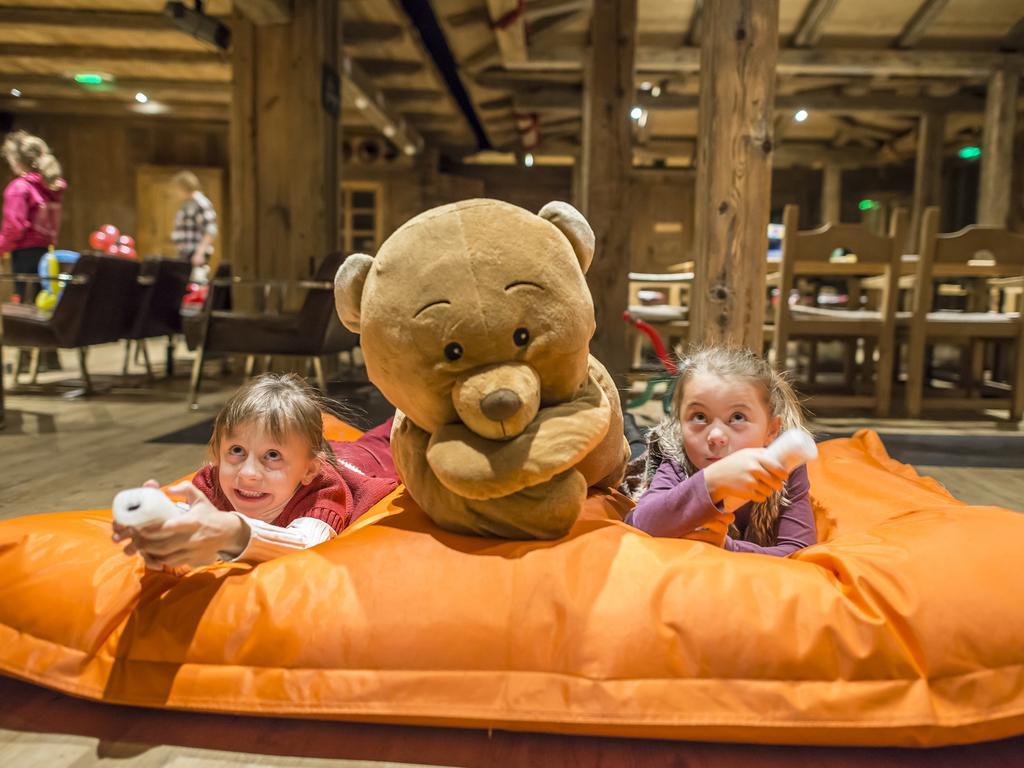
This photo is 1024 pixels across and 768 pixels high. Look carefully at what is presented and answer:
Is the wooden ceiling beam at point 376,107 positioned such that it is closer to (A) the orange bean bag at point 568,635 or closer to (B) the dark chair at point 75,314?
(B) the dark chair at point 75,314

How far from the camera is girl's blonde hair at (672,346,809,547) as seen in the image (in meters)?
1.31

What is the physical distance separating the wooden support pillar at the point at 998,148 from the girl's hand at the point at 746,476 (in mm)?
6671

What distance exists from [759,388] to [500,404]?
56cm

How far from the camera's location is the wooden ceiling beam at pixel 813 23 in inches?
249

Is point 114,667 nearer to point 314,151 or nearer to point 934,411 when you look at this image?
→ point 314,151

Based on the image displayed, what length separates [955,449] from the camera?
125 inches

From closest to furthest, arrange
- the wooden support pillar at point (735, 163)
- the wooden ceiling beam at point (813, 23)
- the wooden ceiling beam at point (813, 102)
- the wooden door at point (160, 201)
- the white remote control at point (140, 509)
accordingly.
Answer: the white remote control at point (140, 509) < the wooden support pillar at point (735, 163) < the wooden ceiling beam at point (813, 23) < the wooden ceiling beam at point (813, 102) < the wooden door at point (160, 201)

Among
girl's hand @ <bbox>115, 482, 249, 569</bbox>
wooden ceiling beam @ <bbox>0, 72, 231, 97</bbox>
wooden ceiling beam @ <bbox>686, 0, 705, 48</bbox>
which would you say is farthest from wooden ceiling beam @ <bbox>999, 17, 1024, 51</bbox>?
wooden ceiling beam @ <bbox>0, 72, 231, 97</bbox>

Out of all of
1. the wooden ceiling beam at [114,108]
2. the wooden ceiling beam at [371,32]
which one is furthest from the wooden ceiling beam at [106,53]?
the wooden ceiling beam at [371,32]

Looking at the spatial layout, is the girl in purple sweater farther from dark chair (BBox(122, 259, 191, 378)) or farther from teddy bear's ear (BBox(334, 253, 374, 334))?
dark chair (BBox(122, 259, 191, 378))

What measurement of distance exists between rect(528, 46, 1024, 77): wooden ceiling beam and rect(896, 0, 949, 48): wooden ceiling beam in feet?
0.33

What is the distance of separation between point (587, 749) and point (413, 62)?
7379 millimetres

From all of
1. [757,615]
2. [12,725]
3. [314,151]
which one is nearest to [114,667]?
[12,725]

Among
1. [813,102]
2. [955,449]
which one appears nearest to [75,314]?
[955,449]
